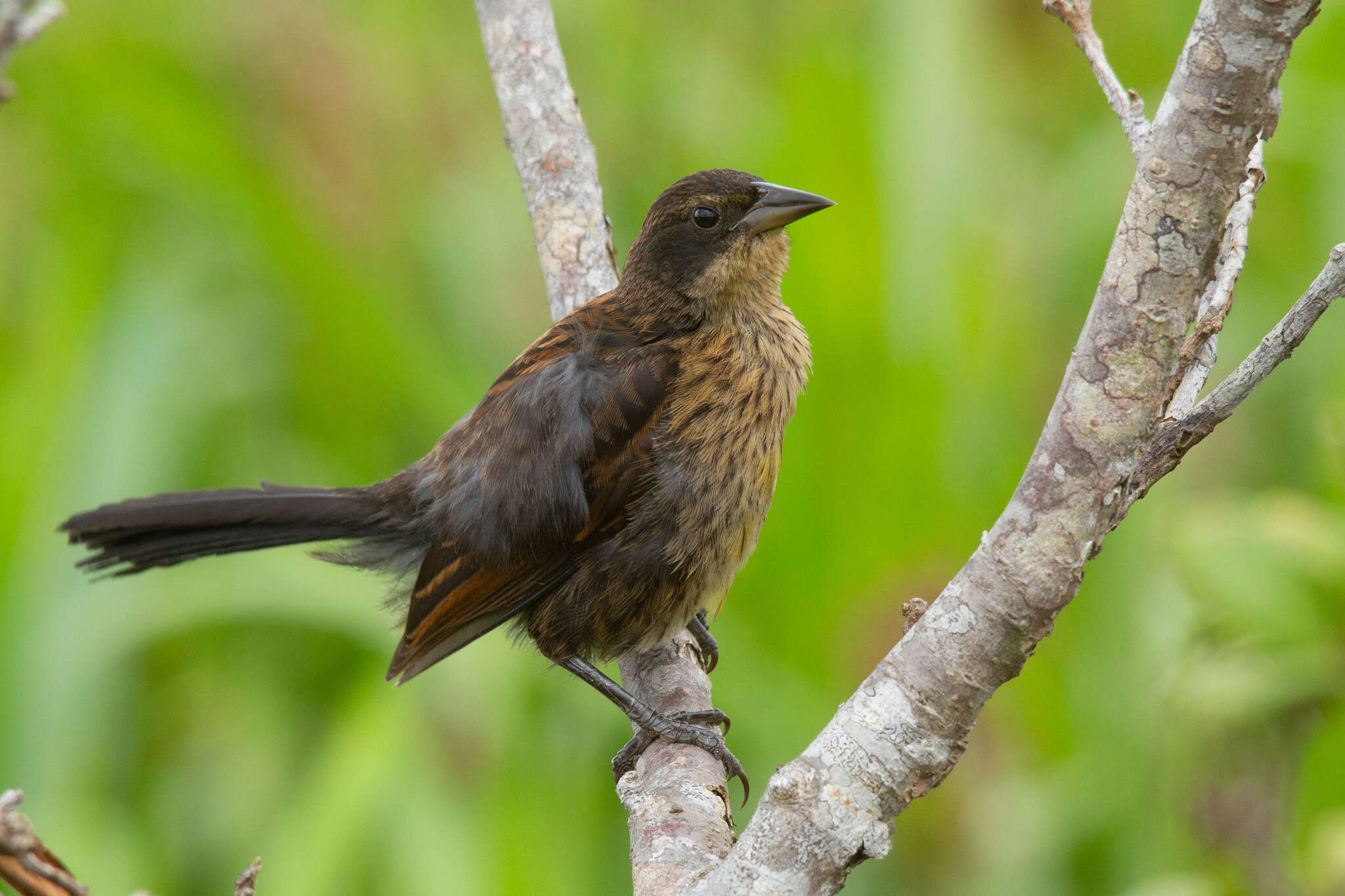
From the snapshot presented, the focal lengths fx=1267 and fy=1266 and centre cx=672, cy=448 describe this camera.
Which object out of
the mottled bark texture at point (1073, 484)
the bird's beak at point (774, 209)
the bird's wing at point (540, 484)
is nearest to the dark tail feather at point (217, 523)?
the bird's wing at point (540, 484)

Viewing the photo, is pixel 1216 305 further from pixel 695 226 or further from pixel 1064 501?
pixel 695 226

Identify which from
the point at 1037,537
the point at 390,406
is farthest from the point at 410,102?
the point at 1037,537

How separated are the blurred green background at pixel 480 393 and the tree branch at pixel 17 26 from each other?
2238 millimetres

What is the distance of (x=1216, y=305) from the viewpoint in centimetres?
159

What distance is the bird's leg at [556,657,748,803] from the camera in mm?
2260

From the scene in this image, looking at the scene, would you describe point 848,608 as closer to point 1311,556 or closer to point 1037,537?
point 1311,556

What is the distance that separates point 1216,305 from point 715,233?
1297mm

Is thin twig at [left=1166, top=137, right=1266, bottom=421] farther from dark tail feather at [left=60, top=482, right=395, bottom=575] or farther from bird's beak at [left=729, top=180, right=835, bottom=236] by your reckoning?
dark tail feather at [left=60, top=482, right=395, bottom=575]

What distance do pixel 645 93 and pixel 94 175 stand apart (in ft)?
6.52

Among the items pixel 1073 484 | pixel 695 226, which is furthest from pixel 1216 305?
pixel 695 226

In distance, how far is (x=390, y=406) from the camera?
165 inches

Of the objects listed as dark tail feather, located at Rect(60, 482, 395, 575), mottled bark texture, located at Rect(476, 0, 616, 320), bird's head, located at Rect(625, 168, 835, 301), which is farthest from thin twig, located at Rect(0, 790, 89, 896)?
mottled bark texture, located at Rect(476, 0, 616, 320)

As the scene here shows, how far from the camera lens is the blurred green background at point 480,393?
10.1 feet

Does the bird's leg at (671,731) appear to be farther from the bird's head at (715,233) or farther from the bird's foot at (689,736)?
the bird's head at (715,233)
